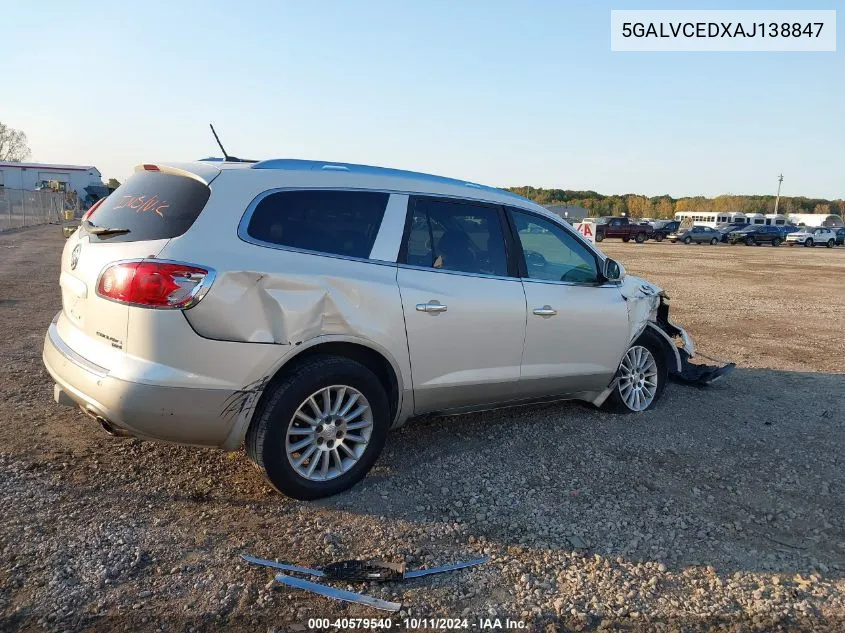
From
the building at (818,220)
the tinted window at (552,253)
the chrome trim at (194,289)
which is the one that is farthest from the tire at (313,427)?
the building at (818,220)

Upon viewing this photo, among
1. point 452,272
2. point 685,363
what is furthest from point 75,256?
point 685,363

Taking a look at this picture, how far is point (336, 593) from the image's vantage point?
291 centimetres

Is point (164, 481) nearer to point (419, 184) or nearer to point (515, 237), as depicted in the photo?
point (419, 184)

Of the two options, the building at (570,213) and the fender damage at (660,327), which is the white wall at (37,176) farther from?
the fender damage at (660,327)

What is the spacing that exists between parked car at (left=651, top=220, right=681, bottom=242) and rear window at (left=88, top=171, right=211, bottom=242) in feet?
161

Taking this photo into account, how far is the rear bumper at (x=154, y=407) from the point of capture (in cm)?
327

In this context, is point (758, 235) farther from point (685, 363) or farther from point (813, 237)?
point (685, 363)

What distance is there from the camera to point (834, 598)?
307cm

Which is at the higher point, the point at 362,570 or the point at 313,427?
the point at 313,427

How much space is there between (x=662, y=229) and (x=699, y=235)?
8.59 feet

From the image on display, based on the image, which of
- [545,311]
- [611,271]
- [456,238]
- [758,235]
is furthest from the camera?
[758,235]

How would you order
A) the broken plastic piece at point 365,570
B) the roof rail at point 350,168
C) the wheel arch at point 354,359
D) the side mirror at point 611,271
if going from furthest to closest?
1. the side mirror at point 611,271
2. the roof rail at point 350,168
3. the wheel arch at point 354,359
4. the broken plastic piece at point 365,570

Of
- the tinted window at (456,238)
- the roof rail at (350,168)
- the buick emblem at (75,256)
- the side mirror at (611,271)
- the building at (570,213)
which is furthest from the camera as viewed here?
the building at (570,213)

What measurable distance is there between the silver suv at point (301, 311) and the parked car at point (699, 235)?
158ft
